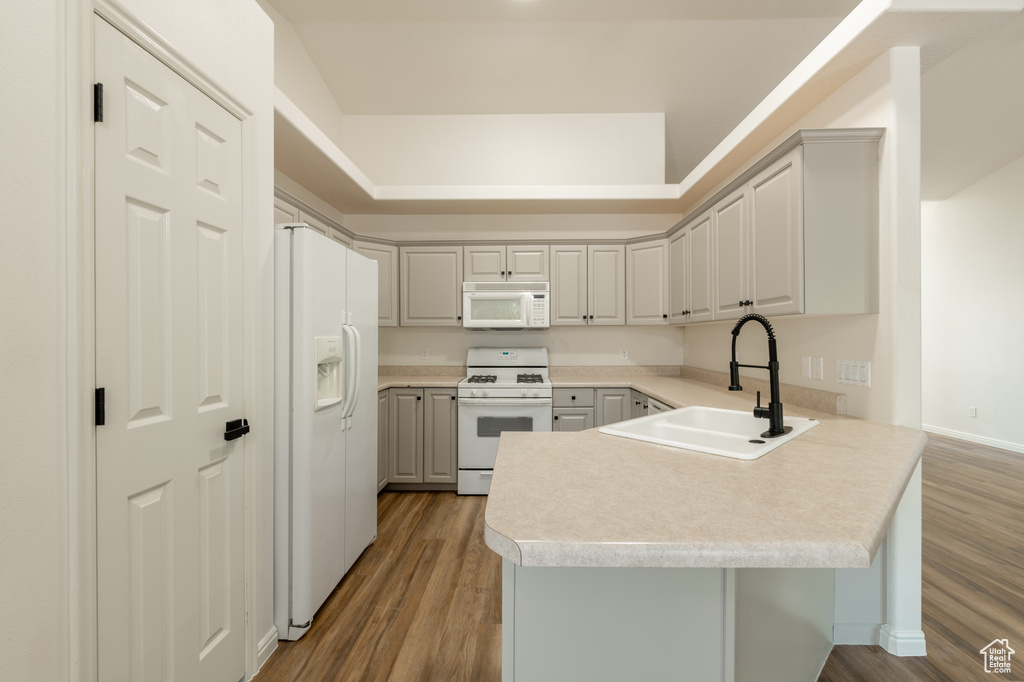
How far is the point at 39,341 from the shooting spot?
0.97 metres

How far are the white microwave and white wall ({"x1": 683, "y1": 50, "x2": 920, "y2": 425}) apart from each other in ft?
6.24

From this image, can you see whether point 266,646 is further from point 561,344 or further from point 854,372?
point 561,344

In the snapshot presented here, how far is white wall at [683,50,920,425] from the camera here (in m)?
1.80

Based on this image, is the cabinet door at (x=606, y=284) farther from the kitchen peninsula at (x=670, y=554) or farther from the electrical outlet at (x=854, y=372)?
the kitchen peninsula at (x=670, y=554)

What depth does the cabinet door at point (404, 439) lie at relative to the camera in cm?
363

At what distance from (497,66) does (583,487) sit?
130 inches

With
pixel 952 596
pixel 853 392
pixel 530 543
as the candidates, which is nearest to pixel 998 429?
pixel 952 596

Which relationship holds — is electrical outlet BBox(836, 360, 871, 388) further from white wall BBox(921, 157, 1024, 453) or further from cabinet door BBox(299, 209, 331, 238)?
white wall BBox(921, 157, 1024, 453)

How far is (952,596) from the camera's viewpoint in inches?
81.7

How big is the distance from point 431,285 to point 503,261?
0.69 m

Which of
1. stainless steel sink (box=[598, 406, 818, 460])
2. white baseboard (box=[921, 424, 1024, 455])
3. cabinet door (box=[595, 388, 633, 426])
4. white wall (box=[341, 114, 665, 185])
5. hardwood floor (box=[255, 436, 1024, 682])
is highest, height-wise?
white wall (box=[341, 114, 665, 185])

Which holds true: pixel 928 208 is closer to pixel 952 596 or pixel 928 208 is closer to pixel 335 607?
pixel 952 596

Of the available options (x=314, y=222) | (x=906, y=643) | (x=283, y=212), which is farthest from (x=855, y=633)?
(x=314, y=222)

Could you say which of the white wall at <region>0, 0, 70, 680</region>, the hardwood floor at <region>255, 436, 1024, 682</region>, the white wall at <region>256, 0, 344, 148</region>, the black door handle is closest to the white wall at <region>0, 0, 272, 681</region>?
the white wall at <region>0, 0, 70, 680</region>
